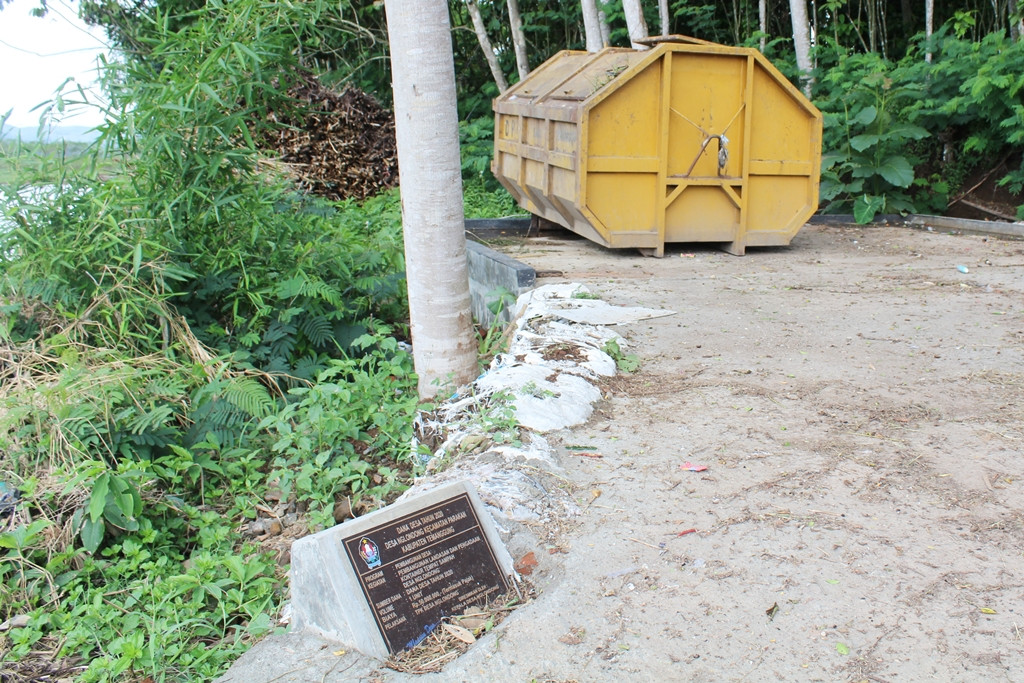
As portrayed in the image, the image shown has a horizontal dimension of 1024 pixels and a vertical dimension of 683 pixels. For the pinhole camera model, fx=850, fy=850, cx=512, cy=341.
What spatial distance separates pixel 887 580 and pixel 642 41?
19.4ft

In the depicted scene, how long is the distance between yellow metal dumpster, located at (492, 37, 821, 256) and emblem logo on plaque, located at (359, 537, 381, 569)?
508 centimetres

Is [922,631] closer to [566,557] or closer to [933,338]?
[566,557]

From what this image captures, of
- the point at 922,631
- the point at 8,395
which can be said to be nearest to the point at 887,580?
the point at 922,631

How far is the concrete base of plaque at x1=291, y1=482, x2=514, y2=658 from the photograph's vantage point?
95.8 inches

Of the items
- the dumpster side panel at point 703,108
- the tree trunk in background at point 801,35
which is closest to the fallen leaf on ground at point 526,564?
the dumpster side panel at point 703,108

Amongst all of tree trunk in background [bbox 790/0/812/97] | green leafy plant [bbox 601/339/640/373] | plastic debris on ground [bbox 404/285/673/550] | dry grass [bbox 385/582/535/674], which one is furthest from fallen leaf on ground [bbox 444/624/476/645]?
tree trunk in background [bbox 790/0/812/97]

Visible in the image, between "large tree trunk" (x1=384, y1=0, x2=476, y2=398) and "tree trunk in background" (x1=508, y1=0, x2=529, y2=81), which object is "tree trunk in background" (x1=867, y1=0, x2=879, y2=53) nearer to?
"tree trunk in background" (x1=508, y1=0, x2=529, y2=81)

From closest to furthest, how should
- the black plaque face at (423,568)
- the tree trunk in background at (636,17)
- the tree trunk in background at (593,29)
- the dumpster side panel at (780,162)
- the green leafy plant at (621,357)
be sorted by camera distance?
the black plaque face at (423,568) < the green leafy plant at (621,357) < the dumpster side panel at (780,162) < the tree trunk in background at (636,17) < the tree trunk in background at (593,29)

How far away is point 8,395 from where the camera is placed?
4.64m

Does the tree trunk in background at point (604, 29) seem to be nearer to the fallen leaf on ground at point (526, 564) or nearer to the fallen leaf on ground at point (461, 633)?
the fallen leaf on ground at point (526, 564)

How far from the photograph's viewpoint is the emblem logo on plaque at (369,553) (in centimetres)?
250

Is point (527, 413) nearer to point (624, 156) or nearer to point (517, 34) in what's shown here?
point (624, 156)

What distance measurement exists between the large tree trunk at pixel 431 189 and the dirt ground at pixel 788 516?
3.66 feet

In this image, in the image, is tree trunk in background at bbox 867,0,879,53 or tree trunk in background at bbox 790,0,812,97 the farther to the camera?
tree trunk in background at bbox 867,0,879,53
